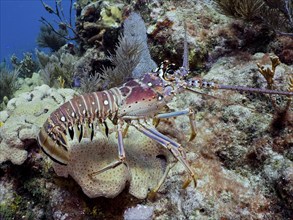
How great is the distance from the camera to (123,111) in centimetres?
342

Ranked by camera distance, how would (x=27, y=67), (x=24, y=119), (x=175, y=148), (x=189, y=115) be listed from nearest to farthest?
(x=175, y=148)
(x=189, y=115)
(x=24, y=119)
(x=27, y=67)

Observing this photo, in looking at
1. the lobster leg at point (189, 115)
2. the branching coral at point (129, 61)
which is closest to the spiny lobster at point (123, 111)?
the lobster leg at point (189, 115)

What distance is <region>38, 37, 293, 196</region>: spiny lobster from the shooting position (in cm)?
327

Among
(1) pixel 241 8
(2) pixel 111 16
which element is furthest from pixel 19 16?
(1) pixel 241 8

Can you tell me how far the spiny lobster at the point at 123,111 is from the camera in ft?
10.7

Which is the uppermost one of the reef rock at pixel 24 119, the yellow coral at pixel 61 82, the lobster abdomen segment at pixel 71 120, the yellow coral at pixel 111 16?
the yellow coral at pixel 111 16

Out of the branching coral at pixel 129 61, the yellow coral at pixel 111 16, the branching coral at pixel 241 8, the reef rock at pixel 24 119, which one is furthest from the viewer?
the yellow coral at pixel 111 16

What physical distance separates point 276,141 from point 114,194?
1.90 m

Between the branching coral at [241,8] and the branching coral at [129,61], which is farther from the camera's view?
the branching coral at [129,61]

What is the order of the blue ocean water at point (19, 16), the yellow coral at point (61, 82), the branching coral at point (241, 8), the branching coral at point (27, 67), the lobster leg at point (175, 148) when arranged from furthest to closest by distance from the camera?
the blue ocean water at point (19, 16)
the branching coral at point (27, 67)
the yellow coral at point (61, 82)
the branching coral at point (241, 8)
the lobster leg at point (175, 148)

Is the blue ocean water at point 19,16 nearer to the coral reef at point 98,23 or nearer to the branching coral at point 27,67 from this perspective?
the branching coral at point 27,67

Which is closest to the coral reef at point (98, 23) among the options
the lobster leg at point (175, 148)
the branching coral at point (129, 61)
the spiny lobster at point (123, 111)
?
the branching coral at point (129, 61)

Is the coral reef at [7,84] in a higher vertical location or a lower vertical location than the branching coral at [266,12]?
lower

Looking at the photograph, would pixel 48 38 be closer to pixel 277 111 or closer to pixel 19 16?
pixel 277 111
